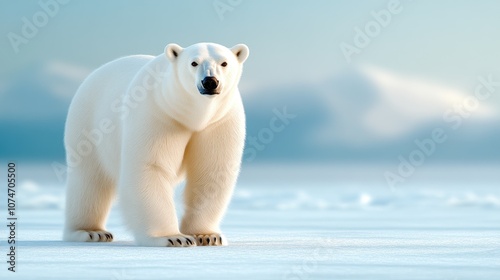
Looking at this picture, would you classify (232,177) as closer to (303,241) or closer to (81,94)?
(303,241)

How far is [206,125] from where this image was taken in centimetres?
755

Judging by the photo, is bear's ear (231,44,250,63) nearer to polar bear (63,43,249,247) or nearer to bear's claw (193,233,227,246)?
polar bear (63,43,249,247)

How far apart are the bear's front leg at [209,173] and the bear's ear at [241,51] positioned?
21.1 inches

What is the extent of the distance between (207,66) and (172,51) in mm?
502

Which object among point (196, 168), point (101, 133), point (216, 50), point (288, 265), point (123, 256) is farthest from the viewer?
point (101, 133)

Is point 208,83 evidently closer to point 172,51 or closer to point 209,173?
point 172,51

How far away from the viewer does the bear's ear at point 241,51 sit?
7.53 meters

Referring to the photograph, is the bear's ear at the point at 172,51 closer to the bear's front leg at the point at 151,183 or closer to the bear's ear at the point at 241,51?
the bear's ear at the point at 241,51

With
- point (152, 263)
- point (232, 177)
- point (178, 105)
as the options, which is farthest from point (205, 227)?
point (152, 263)

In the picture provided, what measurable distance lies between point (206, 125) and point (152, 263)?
6.57 ft

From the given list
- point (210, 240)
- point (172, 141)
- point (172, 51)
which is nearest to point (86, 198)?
point (172, 141)

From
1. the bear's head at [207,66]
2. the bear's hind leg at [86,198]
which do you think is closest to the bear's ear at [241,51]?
the bear's head at [207,66]

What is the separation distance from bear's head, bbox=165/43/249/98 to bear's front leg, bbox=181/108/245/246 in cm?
49

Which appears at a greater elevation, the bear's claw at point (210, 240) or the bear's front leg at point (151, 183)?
the bear's front leg at point (151, 183)
